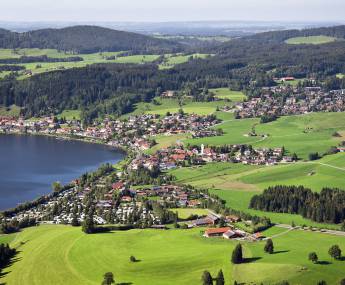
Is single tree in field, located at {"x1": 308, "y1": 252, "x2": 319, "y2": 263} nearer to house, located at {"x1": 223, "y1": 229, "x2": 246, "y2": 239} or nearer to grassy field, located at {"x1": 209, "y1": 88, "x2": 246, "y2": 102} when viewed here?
house, located at {"x1": 223, "y1": 229, "x2": 246, "y2": 239}

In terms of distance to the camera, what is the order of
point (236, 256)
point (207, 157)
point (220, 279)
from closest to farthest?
1. point (220, 279)
2. point (236, 256)
3. point (207, 157)

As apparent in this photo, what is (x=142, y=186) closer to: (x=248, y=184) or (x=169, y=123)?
(x=248, y=184)

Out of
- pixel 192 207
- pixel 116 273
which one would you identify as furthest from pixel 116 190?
pixel 116 273

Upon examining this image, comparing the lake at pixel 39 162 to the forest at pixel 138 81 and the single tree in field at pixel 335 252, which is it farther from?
the single tree in field at pixel 335 252

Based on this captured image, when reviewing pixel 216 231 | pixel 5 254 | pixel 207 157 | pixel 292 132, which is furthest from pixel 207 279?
pixel 292 132

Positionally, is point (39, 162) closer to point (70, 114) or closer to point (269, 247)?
point (70, 114)

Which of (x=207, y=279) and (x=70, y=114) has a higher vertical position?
(x=207, y=279)
